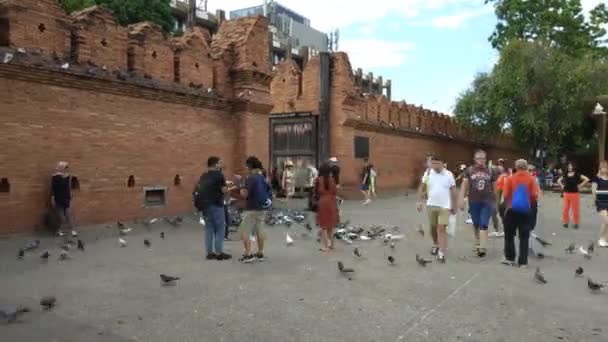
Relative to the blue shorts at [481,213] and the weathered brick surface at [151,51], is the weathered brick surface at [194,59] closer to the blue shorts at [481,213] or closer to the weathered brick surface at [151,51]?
the weathered brick surface at [151,51]

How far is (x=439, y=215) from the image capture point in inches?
355

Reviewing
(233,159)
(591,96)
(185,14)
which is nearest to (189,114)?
(233,159)

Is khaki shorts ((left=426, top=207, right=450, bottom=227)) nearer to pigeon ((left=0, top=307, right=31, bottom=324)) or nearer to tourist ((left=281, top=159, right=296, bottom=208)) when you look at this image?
pigeon ((left=0, top=307, right=31, bottom=324))

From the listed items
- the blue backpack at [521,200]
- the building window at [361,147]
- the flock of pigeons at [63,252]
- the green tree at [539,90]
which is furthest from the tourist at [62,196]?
the green tree at [539,90]

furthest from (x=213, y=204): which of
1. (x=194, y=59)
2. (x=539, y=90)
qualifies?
(x=539, y=90)

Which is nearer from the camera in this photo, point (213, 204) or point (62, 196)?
point (213, 204)

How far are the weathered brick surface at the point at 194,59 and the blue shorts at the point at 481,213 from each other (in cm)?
781

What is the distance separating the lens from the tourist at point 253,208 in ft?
28.7

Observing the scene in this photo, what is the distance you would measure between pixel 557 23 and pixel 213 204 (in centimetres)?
3174

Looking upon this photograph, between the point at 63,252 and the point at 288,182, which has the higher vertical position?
the point at 288,182

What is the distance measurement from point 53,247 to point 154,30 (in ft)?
18.9

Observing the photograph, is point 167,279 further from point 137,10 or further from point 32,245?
point 137,10

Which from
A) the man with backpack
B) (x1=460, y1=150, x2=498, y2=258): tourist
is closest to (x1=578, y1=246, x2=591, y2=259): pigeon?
the man with backpack

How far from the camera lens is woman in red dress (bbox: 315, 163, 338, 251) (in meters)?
9.88
